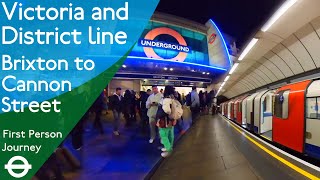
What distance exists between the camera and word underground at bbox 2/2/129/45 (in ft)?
15.8

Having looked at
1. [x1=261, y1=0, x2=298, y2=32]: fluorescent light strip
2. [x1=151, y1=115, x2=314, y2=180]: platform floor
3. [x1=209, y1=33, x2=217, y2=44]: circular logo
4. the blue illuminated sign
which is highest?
[x1=209, y1=33, x2=217, y2=44]: circular logo

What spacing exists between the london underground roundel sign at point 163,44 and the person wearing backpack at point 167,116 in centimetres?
3288

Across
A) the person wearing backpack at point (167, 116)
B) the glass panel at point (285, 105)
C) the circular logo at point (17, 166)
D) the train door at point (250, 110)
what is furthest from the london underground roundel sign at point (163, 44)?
the circular logo at point (17, 166)

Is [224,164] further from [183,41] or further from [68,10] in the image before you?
[183,41]

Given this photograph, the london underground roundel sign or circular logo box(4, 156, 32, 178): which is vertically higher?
the london underground roundel sign

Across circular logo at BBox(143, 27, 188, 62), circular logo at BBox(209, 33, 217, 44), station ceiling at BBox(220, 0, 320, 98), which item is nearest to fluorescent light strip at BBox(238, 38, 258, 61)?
station ceiling at BBox(220, 0, 320, 98)

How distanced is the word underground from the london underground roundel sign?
3729 cm

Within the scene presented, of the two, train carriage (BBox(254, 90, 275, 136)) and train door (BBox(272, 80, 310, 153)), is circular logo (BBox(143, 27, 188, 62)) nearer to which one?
train carriage (BBox(254, 90, 275, 136))

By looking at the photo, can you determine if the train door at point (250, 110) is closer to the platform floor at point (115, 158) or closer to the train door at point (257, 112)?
the train door at point (257, 112)

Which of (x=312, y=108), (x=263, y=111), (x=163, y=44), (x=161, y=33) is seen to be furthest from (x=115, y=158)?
(x=161, y=33)

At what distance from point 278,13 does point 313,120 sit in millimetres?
2859

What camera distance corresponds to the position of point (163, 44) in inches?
1736

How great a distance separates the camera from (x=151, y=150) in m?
10.1

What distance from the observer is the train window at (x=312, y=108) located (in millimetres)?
8646
